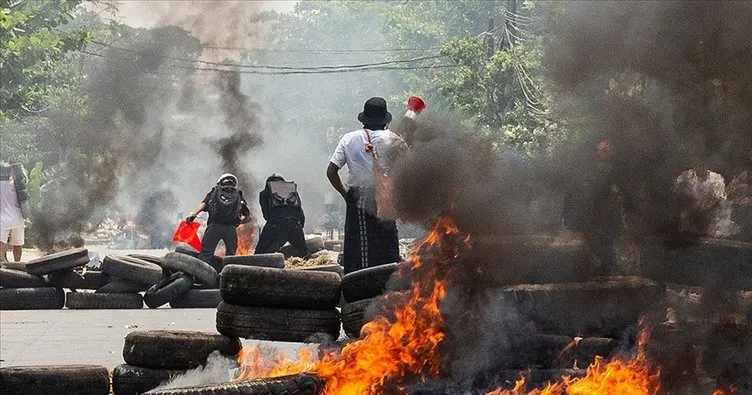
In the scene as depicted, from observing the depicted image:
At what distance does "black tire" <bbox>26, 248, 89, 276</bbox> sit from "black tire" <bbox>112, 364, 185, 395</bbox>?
8260 mm

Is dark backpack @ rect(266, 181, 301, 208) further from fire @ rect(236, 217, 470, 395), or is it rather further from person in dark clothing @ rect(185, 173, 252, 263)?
fire @ rect(236, 217, 470, 395)

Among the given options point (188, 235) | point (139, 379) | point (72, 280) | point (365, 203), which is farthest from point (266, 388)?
point (188, 235)

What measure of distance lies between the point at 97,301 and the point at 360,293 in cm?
878

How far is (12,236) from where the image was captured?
21.6m

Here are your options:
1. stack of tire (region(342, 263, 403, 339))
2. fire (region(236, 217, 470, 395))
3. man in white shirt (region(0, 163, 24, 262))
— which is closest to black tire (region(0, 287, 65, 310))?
man in white shirt (region(0, 163, 24, 262))

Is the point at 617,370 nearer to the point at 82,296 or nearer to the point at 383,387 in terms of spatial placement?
the point at 383,387

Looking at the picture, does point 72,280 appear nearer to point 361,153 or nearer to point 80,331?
point 80,331

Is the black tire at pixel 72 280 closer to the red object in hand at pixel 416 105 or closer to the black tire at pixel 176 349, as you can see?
the red object in hand at pixel 416 105

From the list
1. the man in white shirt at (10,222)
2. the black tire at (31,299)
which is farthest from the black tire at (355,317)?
the man in white shirt at (10,222)

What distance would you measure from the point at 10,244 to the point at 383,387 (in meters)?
15.4

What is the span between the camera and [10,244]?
21.5 meters

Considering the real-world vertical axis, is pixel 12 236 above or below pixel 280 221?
below

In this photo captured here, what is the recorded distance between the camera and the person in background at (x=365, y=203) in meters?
10.8

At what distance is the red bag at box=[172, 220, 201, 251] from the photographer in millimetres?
20484
